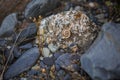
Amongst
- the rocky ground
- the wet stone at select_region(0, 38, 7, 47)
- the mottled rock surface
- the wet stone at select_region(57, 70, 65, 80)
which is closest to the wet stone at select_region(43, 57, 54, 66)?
the rocky ground

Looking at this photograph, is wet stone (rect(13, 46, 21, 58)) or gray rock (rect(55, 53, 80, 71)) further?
wet stone (rect(13, 46, 21, 58))

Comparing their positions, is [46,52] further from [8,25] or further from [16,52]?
[8,25]

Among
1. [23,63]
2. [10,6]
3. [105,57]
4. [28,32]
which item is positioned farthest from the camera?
[10,6]

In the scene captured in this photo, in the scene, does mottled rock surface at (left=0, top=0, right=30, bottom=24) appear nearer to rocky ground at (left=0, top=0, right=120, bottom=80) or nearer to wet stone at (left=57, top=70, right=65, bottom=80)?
rocky ground at (left=0, top=0, right=120, bottom=80)

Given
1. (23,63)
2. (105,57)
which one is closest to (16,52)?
(23,63)

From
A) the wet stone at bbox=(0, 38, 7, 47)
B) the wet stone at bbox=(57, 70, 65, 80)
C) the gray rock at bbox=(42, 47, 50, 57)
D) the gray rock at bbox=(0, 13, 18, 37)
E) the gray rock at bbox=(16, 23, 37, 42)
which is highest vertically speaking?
the gray rock at bbox=(0, 13, 18, 37)

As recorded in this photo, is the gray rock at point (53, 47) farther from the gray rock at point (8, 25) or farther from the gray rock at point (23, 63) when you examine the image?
the gray rock at point (8, 25)

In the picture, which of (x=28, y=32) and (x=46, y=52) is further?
(x=28, y=32)
